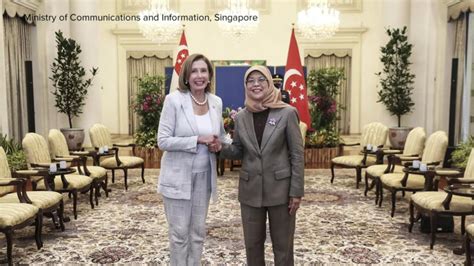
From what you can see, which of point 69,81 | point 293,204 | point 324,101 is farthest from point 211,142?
point 69,81

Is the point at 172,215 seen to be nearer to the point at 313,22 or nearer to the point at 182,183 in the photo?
the point at 182,183

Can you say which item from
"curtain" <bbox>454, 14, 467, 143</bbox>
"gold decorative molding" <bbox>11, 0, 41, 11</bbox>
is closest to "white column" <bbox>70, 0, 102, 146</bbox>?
"gold decorative molding" <bbox>11, 0, 41, 11</bbox>

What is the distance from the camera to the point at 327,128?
10367 millimetres

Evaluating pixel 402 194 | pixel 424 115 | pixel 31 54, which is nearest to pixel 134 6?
pixel 31 54

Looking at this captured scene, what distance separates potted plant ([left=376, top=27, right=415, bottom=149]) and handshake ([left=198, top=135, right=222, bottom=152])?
26.0ft

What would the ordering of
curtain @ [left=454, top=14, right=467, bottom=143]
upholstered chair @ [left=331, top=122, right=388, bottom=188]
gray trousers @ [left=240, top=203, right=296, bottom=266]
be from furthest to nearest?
curtain @ [left=454, top=14, right=467, bottom=143] → upholstered chair @ [left=331, top=122, right=388, bottom=188] → gray trousers @ [left=240, top=203, right=296, bottom=266]

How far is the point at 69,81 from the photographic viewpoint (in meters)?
10.4

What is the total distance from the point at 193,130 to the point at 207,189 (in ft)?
1.29

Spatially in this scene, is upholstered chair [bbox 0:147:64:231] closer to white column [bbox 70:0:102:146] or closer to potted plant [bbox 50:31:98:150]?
potted plant [bbox 50:31:98:150]

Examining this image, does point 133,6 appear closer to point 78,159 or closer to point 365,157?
point 78,159

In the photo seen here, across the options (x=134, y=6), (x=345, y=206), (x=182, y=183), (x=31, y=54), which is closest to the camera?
(x=182, y=183)

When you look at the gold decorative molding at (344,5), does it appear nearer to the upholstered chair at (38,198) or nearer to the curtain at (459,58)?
the curtain at (459,58)

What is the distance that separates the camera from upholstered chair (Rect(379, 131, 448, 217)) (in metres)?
5.66

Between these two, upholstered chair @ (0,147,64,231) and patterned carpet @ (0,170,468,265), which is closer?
patterned carpet @ (0,170,468,265)
